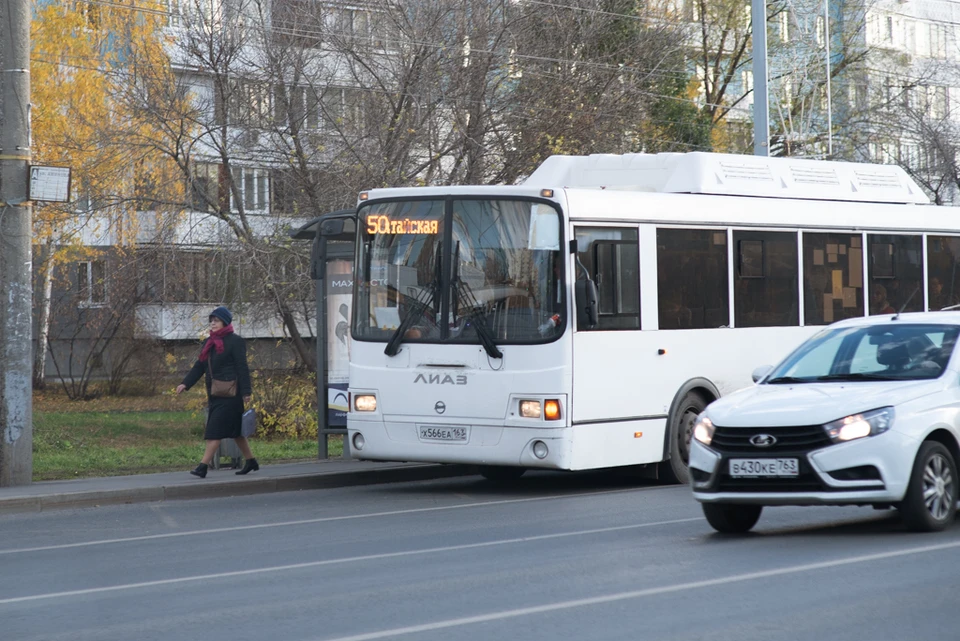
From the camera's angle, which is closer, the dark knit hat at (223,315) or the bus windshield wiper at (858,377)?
the bus windshield wiper at (858,377)

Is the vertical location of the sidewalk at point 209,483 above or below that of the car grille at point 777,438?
below

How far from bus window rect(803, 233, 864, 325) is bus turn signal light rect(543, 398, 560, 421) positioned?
13.6 feet

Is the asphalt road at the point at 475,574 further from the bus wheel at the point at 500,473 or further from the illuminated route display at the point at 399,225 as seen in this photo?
the illuminated route display at the point at 399,225

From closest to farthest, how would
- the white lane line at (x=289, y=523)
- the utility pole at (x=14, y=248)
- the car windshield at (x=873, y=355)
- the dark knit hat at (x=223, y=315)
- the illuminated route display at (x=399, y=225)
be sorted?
the car windshield at (x=873, y=355) → the white lane line at (x=289, y=523) → the illuminated route display at (x=399, y=225) → the utility pole at (x=14, y=248) → the dark knit hat at (x=223, y=315)

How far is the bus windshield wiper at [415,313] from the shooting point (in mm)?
14492

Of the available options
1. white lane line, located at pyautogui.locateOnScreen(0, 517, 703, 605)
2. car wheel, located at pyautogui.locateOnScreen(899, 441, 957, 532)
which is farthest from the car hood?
white lane line, located at pyautogui.locateOnScreen(0, 517, 703, 605)

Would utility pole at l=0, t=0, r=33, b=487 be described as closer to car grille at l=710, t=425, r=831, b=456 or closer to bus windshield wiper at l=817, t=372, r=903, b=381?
car grille at l=710, t=425, r=831, b=456

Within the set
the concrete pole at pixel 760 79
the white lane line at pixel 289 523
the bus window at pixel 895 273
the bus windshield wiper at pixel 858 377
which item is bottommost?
the white lane line at pixel 289 523

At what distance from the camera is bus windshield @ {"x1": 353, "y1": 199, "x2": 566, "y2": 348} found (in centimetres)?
1404

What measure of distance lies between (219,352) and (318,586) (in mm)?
7491

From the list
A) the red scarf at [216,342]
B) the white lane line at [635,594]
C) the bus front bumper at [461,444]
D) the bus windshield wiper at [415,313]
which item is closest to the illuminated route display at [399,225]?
the bus windshield wiper at [415,313]

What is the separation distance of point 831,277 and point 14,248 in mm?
9098

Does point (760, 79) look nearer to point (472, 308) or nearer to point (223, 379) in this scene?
point (472, 308)

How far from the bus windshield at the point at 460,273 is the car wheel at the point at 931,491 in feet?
14.7
